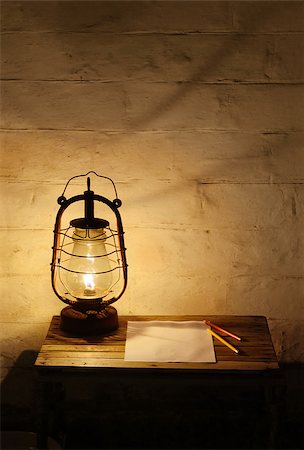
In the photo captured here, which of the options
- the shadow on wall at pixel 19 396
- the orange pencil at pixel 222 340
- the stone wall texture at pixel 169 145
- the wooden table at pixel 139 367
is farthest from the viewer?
the shadow on wall at pixel 19 396

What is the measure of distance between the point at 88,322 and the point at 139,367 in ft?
0.84

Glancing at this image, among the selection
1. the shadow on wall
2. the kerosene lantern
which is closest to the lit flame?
the kerosene lantern

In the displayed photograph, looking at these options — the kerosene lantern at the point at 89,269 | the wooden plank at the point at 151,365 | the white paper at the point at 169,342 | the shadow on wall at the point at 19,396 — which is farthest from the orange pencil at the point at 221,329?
the shadow on wall at the point at 19,396

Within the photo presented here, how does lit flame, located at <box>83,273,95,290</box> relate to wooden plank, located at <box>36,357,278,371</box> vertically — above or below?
above

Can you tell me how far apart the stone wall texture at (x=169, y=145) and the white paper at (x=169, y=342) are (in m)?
0.20

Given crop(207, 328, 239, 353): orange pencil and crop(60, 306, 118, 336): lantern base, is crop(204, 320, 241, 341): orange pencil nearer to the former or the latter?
crop(207, 328, 239, 353): orange pencil

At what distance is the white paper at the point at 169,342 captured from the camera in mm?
1755

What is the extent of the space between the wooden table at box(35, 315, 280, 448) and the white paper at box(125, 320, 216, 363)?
27mm

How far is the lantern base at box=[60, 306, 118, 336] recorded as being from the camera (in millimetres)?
1870

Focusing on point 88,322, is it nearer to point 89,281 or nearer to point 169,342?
point 89,281

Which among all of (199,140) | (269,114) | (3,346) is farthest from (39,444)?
(269,114)

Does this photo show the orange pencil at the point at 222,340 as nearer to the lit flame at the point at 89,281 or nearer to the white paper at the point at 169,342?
the white paper at the point at 169,342

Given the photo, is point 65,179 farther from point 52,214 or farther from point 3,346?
point 3,346

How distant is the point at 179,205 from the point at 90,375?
0.68 meters
